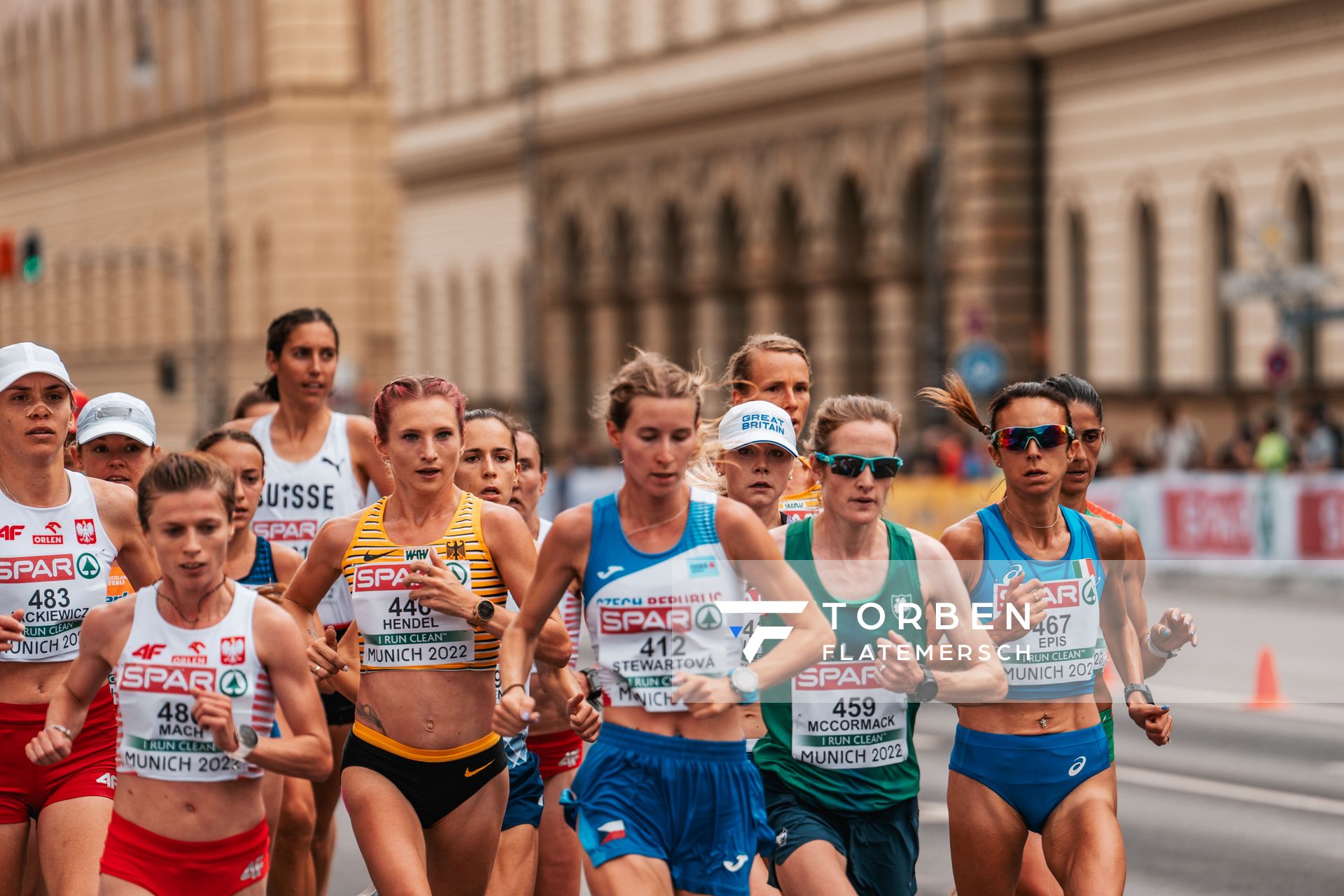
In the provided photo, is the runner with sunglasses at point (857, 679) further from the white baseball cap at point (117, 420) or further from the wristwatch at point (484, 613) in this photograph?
the white baseball cap at point (117, 420)

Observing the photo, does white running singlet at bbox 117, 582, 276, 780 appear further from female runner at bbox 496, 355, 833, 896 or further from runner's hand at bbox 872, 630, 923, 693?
runner's hand at bbox 872, 630, 923, 693

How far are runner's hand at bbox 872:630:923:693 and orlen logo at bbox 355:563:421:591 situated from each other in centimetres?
142

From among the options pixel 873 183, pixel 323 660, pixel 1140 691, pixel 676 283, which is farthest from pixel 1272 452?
pixel 676 283

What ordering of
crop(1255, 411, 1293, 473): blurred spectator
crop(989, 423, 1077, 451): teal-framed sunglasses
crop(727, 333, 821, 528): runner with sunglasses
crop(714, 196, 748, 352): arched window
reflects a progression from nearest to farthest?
crop(989, 423, 1077, 451): teal-framed sunglasses < crop(727, 333, 821, 528): runner with sunglasses < crop(1255, 411, 1293, 473): blurred spectator < crop(714, 196, 748, 352): arched window

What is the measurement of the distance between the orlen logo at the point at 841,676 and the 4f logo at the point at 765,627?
1.31 ft

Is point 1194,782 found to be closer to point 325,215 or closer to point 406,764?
point 406,764

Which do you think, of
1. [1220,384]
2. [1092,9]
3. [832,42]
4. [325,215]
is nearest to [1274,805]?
[1220,384]

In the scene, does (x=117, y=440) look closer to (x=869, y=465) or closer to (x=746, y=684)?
(x=869, y=465)

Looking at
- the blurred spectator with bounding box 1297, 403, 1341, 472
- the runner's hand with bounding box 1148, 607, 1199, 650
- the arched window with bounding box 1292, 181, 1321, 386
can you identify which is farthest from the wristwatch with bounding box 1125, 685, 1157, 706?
the arched window with bounding box 1292, 181, 1321, 386

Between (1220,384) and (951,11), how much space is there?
8.30 m

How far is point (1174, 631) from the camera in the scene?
8391 millimetres

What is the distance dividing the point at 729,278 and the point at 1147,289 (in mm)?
12746

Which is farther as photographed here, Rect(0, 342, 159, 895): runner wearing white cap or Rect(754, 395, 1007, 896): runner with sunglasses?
Rect(0, 342, 159, 895): runner wearing white cap

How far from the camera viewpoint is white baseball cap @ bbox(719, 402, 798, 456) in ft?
28.2
